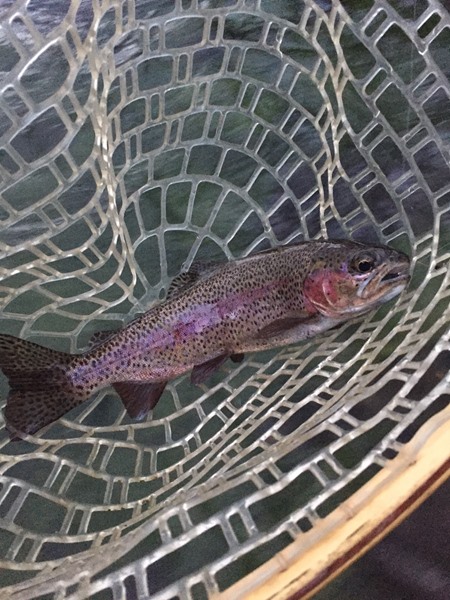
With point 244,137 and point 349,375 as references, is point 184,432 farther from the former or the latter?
point 244,137

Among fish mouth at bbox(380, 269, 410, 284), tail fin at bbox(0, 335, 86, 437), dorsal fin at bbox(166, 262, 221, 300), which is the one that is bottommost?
fish mouth at bbox(380, 269, 410, 284)

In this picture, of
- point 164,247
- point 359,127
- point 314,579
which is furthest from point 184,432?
point 359,127

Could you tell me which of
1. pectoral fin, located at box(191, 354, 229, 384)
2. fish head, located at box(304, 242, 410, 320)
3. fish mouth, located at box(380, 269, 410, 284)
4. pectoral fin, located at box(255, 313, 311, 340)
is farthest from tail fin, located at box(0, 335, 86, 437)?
fish mouth, located at box(380, 269, 410, 284)

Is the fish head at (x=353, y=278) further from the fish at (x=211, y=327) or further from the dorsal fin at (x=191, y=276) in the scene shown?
the dorsal fin at (x=191, y=276)

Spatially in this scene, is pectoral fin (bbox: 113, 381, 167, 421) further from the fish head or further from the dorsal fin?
the fish head

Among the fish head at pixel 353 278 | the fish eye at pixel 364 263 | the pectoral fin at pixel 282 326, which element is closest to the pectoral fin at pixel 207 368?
the pectoral fin at pixel 282 326
